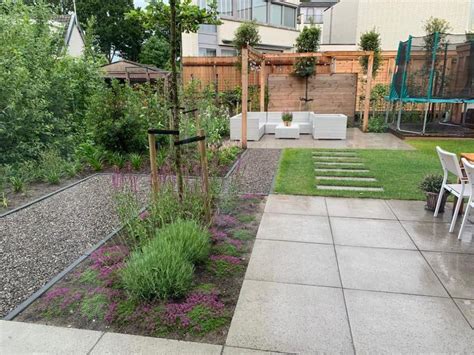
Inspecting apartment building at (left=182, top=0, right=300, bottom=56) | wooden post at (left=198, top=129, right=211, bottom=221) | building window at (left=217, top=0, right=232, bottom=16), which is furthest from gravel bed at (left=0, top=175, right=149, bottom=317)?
building window at (left=217, top=0, right=232, bottom=16)

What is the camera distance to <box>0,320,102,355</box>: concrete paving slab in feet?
6.71

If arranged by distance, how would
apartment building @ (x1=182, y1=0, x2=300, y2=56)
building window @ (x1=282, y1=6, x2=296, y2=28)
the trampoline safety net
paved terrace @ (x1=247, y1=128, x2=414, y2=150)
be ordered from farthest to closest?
building window @ (x1=282, y1=6, x2=296, y2=28)
apartment building @ (x1=182, y1=0, x2=300, y2=56)
the trampoline safety net
paved terrace @ (x1=247, y1=128, x2=414, y2=150)

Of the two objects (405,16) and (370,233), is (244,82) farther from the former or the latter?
(405,16)

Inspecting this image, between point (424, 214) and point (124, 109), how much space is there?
5.29 meters

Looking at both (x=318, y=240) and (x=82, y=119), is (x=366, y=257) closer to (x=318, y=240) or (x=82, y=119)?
(x=318, y=240)

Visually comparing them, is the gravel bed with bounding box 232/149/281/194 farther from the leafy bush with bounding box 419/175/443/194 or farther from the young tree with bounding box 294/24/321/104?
the young tree with bounding box 294/24/321/104

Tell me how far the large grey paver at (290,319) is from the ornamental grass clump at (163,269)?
46cm

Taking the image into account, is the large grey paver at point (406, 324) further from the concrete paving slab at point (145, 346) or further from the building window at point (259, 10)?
the building window at point (259, 10)

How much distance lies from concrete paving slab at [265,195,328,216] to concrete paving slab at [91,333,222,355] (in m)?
2.41

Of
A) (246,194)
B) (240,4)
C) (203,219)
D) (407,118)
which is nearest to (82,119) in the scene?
(246,194)

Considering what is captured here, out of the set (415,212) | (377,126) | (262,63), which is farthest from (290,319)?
(262,63)

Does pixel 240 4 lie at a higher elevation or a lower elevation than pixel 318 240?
higher

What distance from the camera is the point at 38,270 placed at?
298cm

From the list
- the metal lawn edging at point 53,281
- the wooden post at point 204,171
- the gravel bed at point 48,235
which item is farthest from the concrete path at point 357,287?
the gravel bed at point 48,235
